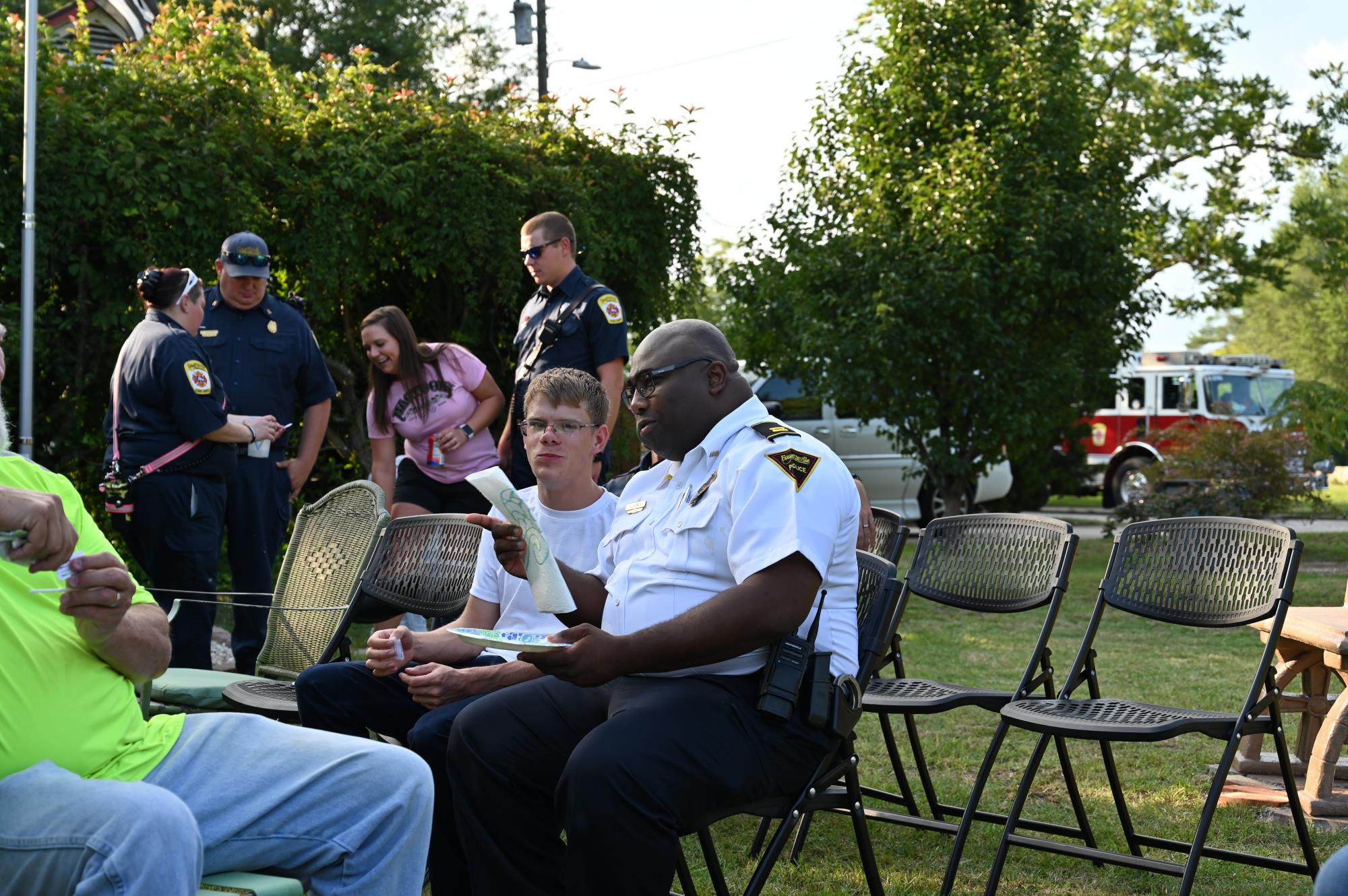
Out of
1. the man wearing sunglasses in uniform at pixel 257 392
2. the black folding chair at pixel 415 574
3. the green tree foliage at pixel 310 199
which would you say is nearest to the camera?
the black folding chair at pixel 415 574

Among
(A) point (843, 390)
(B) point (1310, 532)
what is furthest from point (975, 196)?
(B) point (1310, 532)

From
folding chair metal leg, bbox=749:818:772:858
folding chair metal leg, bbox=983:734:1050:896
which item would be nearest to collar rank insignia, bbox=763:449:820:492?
folding chair metal leg, bbox=983:734:1050:896

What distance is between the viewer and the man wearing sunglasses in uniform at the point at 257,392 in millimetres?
5770

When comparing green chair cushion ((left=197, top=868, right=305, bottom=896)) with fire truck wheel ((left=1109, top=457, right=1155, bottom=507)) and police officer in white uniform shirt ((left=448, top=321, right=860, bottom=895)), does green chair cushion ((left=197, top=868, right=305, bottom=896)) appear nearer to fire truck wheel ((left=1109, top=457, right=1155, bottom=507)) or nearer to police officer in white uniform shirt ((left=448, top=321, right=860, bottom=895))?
police officer in white uniform shirt ((left=448, top=321, right=860, bottom=895))

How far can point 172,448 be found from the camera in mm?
5363

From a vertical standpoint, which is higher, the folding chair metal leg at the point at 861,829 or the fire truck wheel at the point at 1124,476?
the folding chair metal leg at the point at 861,829

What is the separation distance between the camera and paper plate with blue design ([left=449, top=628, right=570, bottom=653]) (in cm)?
271

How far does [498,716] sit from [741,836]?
1.55m

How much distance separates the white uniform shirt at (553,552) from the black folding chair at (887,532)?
47.6 inches

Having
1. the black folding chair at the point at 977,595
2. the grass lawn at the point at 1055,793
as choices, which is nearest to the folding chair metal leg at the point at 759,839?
the grass lawn at the point at 1055,793

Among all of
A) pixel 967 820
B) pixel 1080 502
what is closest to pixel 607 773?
pixel 967 820

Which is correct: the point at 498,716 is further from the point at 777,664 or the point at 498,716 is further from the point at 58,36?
the point at 58,36

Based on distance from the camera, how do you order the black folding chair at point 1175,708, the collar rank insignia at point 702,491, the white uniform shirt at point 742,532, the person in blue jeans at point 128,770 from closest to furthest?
the person in blue jeans at point 128,770, the white uniform shirt at point 742,532, the collar rank insignia at point 702,491, the black folding chair at point 1175,708

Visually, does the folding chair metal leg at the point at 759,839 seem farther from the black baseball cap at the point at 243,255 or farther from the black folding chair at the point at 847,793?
the black baseball cap at the point at 243,255
